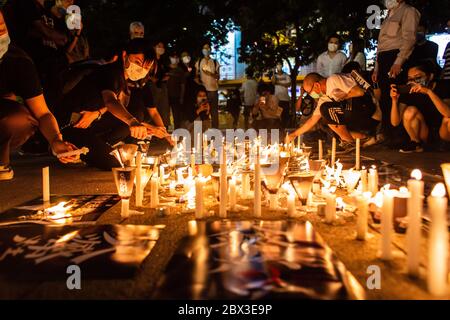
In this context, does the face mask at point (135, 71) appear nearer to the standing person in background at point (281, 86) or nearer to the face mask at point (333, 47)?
the face mask at point (333, 47)

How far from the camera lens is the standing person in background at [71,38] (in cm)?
615

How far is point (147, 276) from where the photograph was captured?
7.15ft

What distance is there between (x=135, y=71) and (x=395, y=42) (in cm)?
437

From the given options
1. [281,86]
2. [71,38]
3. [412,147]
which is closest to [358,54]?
[412,147]

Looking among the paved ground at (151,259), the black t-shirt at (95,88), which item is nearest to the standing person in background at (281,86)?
the black t-shirt at (95,88)

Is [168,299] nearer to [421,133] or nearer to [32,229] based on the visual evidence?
[32,229]

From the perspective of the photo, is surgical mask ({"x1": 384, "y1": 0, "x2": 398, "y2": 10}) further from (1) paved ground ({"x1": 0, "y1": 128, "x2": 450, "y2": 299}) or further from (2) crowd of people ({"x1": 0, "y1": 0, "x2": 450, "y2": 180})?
(1) paved ground ({"x1": 0, "y1": 128, "x2": 450, "y2": 299})

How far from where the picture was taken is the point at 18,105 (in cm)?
408

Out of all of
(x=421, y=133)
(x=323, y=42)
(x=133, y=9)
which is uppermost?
(x=133, y=9)

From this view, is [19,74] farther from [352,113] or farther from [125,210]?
[352,113]

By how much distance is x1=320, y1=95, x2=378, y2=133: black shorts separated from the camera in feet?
21.5

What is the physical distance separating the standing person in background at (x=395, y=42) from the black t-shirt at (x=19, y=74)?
17.6 ft
